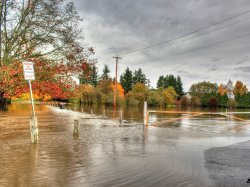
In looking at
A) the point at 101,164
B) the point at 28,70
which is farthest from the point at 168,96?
the point at 101,164

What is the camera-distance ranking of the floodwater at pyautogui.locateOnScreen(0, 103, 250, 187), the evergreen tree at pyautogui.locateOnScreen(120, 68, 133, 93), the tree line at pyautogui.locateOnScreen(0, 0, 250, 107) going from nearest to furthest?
the floodwater at pyautogui.locateOnScreen(0, 103, 250, 187) < the tree line at pyautogui.locateOnScreen(0, 0, 250, 107) < the evergreen tree at pyautogui.locateOnScreen(120, 68, 133, 93)

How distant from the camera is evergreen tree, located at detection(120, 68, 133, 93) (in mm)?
132375

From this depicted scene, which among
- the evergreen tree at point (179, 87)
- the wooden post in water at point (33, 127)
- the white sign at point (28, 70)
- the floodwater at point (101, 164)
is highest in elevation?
the evergreen tree at point (179, 87)

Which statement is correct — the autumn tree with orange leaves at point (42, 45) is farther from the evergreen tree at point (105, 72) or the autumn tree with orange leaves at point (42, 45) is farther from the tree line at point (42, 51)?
the evergreen tree at point (105, 72)

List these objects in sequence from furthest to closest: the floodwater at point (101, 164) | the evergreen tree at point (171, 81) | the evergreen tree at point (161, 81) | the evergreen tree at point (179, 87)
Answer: the evergreen tree at point (161, 81) → the evergreen tree at point (179, 87) → the evergreen tree at point (171, 81) → the floodwater at point (101, 164)

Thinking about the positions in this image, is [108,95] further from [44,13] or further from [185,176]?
[185,176]

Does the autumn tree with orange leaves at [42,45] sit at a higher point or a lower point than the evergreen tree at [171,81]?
lower

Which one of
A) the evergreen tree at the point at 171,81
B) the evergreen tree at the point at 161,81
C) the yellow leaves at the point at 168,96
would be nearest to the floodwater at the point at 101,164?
the yellow leaves at the point at 168,96

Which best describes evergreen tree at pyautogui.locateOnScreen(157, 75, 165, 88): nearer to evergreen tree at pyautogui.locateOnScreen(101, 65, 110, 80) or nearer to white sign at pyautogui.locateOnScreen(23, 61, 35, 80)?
evergreen tree at pyautogui.locateOnScreen(101, 65, 110, 80)

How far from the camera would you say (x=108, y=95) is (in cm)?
10438

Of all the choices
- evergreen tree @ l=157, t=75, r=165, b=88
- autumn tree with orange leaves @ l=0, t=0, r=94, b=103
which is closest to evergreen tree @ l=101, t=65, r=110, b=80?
evergreen tree @ l=157, t=75, r=165, b=88

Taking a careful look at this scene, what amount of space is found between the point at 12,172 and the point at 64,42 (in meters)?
14.4

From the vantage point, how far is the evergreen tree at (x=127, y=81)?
13238 centimetres

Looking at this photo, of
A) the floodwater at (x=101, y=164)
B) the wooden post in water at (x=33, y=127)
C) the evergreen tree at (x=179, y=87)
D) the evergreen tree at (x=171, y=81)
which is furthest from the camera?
the evergreen tree at (x=179, y=87)
